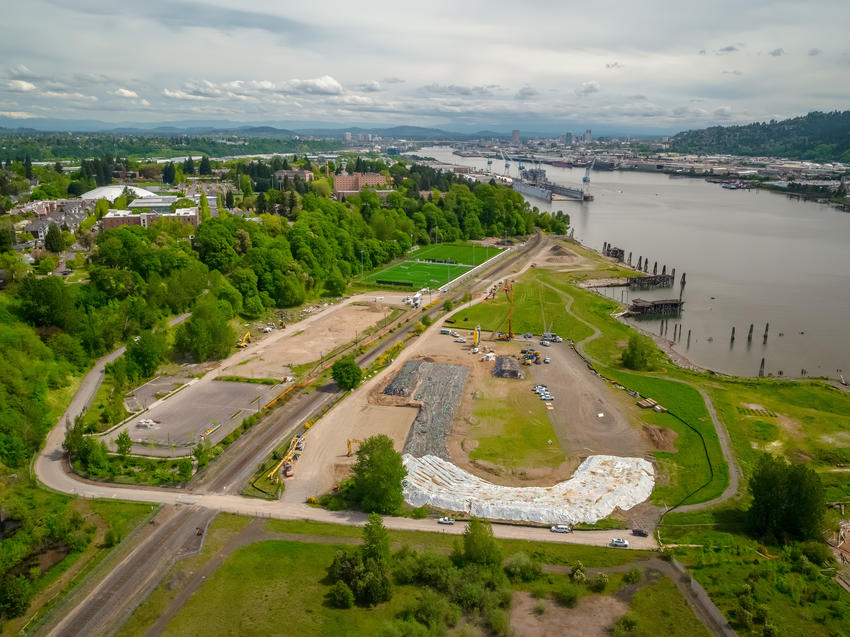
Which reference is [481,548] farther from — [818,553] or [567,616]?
[818,553]

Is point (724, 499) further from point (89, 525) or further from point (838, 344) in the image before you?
point (838, 344)

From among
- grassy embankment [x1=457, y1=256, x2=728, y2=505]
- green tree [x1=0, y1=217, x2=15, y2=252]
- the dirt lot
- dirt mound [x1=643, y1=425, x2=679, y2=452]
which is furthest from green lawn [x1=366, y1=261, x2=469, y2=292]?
dirt mound [x1=643, y1=425, x2=679, y2=452]

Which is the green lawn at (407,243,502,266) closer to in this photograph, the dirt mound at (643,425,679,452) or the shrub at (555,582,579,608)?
the dirt mound at (643,425,679,452)

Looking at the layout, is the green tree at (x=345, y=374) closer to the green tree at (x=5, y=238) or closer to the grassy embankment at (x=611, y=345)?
the grassy embankment at (x=611, y=345)

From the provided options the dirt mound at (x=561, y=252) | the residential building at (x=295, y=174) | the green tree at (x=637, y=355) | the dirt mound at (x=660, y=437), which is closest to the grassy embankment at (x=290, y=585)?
the dirt mound at (x=660, y=437)

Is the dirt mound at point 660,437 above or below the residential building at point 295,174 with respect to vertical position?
below

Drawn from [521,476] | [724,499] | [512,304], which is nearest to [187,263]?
[512,304]
